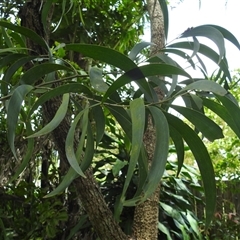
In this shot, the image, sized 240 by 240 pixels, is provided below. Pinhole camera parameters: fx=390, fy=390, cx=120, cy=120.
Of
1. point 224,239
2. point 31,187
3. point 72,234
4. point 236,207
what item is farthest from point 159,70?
point 236,207

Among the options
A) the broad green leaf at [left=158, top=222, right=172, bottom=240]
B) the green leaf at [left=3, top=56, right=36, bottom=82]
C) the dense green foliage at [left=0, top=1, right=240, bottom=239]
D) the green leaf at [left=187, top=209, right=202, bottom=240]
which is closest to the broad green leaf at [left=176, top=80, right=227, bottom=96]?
the dense green foliage at [left=0, top=1, right=240, bottom=239]

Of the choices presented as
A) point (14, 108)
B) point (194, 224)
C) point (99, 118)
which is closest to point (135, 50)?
point (99, 118)

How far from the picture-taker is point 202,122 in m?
0.54

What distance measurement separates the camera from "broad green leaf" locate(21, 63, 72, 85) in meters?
0.58

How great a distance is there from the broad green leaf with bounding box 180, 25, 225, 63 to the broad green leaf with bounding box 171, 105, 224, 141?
0.08 metres

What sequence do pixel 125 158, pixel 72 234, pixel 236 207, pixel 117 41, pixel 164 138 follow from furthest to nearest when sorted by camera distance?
pixel 236 207 < pixel 117 41 < pixel 125 158 < pixel 72 234 < pixel 164 138

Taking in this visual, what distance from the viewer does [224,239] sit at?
2.05 meters

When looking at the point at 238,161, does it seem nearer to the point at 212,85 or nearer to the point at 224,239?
the point at 224,239

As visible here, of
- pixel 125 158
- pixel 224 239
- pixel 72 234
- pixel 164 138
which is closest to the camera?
pixel 164 138

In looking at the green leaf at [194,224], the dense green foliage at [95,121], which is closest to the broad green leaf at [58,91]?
the dense green foliage at [95,121]

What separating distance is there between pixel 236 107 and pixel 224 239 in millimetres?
1685

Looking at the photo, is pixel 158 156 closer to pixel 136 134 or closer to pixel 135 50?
pixel 136 134

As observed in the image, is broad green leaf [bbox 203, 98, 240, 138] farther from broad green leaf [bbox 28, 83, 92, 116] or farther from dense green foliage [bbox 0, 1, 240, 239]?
broad green leaf [bbox 28, 83, 92, 116]

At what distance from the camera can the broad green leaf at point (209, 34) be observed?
0.53m
